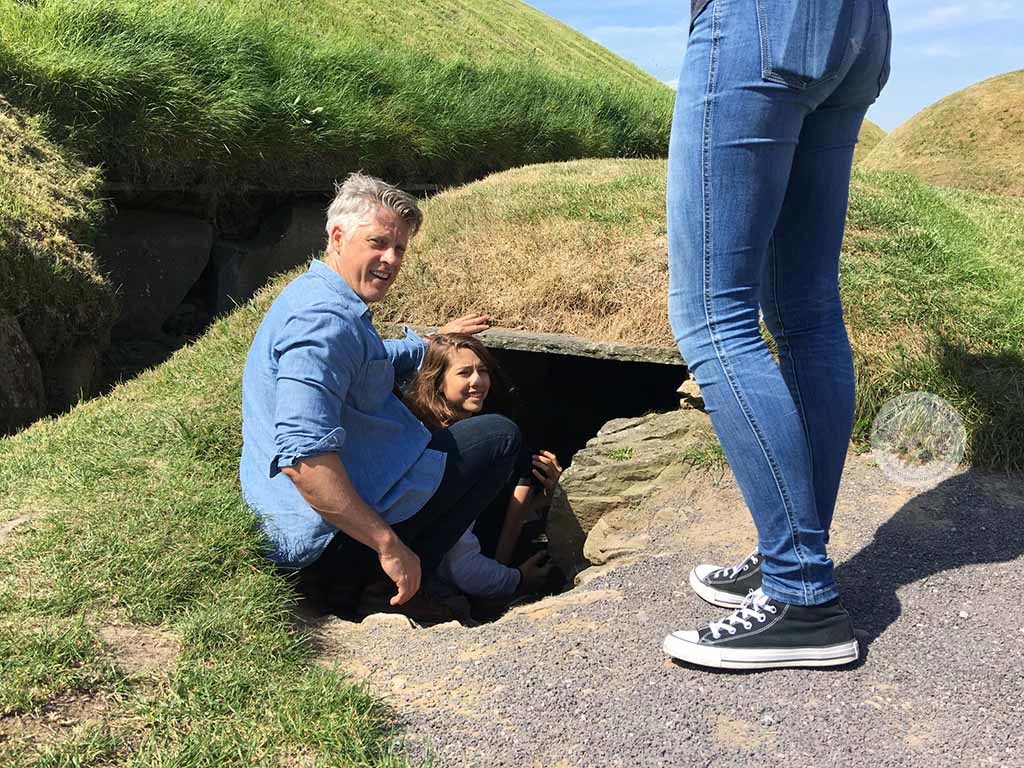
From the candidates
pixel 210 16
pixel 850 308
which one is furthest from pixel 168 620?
pixel 210 16

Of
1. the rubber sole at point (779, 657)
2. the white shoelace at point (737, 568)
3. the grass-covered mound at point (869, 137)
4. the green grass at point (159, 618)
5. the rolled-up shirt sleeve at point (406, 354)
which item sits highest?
the grass-covered mound at point (869, 137)

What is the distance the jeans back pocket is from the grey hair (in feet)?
4.90

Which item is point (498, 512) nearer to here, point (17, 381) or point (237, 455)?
point (237, 455)

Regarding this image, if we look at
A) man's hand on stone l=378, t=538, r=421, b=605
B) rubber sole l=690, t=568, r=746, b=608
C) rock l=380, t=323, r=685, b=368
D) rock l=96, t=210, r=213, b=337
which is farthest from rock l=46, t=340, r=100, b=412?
rubber sole l=690, t=568, r=746, b=608

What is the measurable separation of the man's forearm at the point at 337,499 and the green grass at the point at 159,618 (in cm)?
36

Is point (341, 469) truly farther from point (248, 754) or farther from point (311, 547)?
point (248, 754)

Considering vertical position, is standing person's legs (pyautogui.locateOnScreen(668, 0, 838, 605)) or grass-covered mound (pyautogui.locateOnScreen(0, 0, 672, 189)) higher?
grass-covered mound (pyautogui.locateOnScreen(0, 0, 672, 189))

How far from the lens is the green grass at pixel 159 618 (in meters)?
2.27

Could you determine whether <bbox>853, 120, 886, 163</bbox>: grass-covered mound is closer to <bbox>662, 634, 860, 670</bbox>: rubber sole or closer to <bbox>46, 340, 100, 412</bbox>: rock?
<bbox>46, 340, 100, 412</bbox>: rock

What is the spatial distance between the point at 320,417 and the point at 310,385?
0.35 feet

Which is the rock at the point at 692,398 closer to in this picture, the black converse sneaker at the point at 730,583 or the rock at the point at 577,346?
the rock at the point at 577,346

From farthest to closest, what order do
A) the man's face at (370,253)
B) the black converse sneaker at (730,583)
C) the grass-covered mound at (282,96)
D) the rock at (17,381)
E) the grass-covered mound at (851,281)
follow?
the grass-covered mound at (282,96) < the rock at (17,381) < the grass-covered mound at (851,281) < the man's face at (370,253) < the black converse sneaker at (730,583)

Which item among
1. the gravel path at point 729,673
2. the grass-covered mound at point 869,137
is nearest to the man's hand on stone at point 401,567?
the gravel path at point 729,673

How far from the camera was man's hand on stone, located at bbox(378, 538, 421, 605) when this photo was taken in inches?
118
